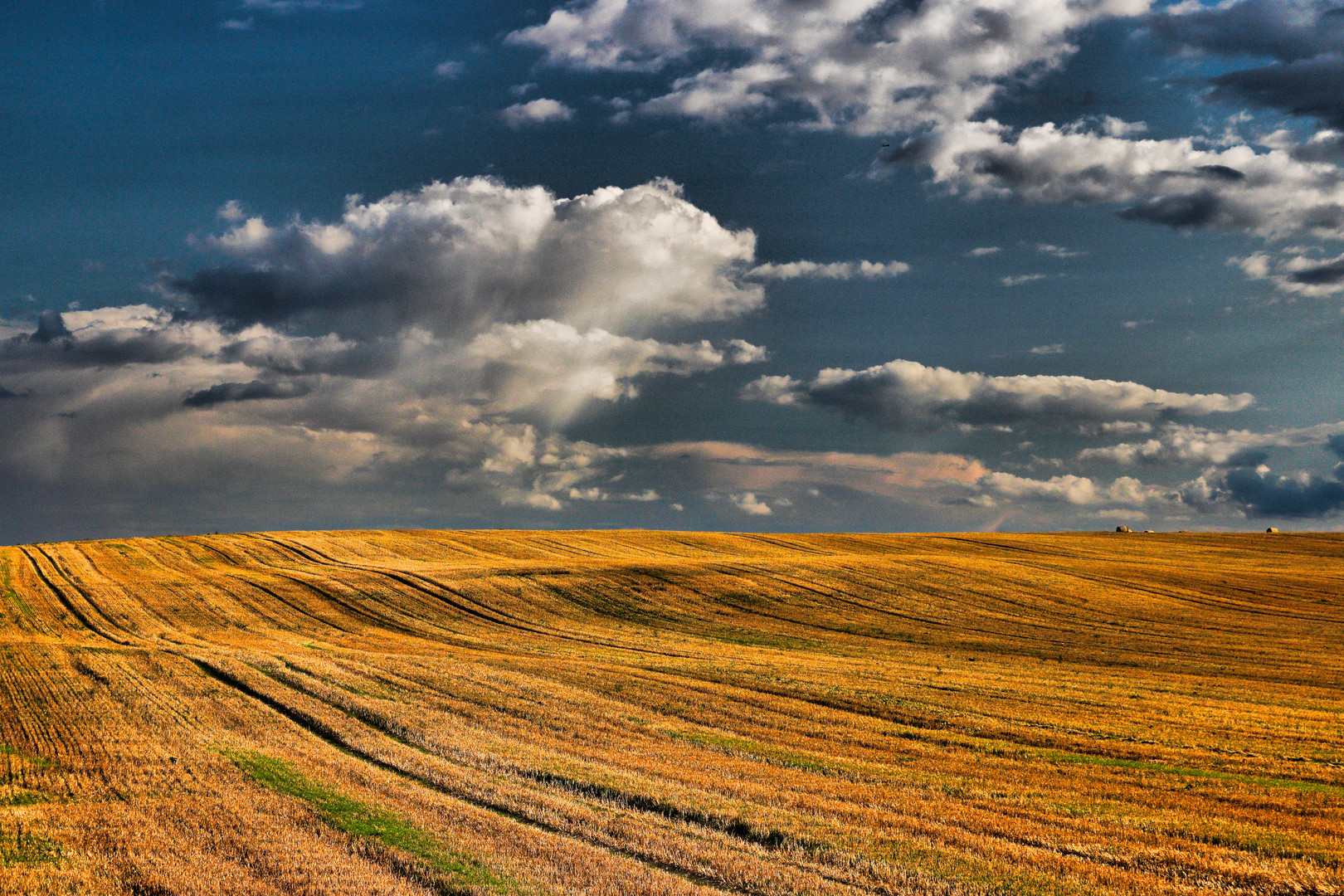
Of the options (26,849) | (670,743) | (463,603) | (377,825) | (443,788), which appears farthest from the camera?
(463,603)

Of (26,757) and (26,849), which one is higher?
(26,849)

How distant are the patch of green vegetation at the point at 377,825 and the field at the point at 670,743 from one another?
0.25 feet

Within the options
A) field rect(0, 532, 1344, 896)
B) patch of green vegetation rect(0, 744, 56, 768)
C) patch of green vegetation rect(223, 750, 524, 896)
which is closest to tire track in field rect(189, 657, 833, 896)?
field rect(0, 532, 1344, 896)

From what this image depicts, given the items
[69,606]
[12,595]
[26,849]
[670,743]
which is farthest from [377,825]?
[12,595]

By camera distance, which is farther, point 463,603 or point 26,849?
point 463,603

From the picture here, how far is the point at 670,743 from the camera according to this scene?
22594 mm

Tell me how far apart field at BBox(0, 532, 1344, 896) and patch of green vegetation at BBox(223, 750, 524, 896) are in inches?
3.0

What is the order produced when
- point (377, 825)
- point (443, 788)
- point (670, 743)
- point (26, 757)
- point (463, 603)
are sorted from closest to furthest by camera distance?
point (377, 825), point (443, 788), point (26, 757), point (670, 743), point (463, 603)

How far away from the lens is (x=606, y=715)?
→ 85.1 feet

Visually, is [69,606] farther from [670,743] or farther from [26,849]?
[670,743]

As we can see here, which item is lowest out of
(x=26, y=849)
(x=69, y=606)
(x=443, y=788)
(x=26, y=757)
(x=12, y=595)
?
(x=69, y=606)

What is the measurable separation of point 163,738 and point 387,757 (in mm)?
6585

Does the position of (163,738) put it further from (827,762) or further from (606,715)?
(827,762)

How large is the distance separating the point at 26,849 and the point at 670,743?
43.6ft
